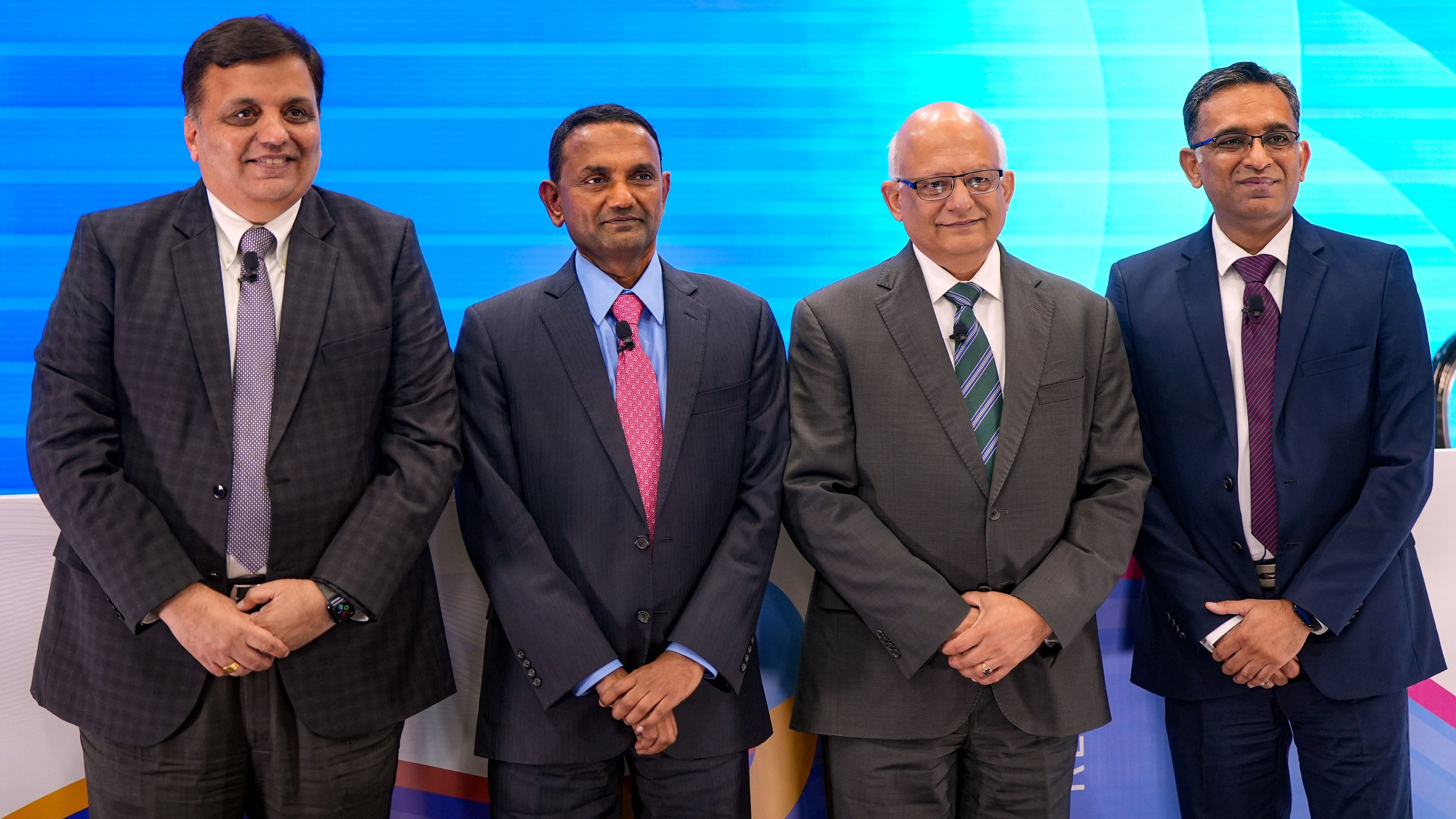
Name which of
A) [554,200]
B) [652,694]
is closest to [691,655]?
[652,694]

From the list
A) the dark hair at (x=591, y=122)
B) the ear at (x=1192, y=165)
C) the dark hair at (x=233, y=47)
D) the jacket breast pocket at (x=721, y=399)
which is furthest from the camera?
the ear at (x=1192, y=165)

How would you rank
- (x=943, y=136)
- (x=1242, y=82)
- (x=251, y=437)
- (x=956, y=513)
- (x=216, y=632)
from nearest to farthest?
(x=216, y=632) < (x=251, y=437) < (x=956, y=513) < (x=943, y=136) < (x=1242, y=82)

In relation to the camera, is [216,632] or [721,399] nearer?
[216,632]

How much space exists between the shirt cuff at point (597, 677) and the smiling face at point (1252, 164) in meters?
1.71

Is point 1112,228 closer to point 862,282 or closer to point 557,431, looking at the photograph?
point 862,282

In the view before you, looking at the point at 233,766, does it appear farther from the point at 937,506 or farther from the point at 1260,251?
the point at 1260,251

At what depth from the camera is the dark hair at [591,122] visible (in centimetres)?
239

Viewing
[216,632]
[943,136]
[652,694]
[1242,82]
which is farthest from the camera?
[1242,82]

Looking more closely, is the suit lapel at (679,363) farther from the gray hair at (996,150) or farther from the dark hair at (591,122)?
the gray hair at (996,150)

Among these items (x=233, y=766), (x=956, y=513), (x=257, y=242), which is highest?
(x=257, y=242)

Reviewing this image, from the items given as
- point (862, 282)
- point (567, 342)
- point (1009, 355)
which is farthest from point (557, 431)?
point (1009, 355)

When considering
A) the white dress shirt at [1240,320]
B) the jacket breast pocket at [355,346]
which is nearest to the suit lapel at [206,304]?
the jacket breast pocket at [355,346]

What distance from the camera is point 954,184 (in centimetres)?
235

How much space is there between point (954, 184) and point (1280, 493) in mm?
973
